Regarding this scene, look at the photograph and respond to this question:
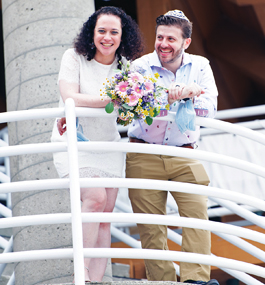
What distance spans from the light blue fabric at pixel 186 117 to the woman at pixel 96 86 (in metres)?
0.50

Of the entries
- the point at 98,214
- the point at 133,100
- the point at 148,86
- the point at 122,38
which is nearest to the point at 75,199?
the point at 98,214

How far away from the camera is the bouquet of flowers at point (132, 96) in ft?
8.10

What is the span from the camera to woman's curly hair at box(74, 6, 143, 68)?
2.97 meters

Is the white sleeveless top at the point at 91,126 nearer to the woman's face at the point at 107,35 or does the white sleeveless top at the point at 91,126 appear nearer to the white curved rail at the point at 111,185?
the woman's face at the point at 107,35

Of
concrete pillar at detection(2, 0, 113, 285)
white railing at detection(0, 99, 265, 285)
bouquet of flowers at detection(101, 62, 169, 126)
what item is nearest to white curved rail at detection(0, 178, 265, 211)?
white railing at detection(0, 99, 265, 285)

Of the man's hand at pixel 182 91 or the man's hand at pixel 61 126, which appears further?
the man's hand at pixel 61 126

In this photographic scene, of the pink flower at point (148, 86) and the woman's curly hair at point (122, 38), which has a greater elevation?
the woman's curly hair at point (122, 38)

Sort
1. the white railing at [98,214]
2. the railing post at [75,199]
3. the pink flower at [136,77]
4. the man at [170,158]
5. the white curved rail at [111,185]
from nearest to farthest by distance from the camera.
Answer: the railing post at [75,199] → the white railing at [98,214] → the white curved rail at [111,185] → the pink flower at [136,77] → the man at [170,158]

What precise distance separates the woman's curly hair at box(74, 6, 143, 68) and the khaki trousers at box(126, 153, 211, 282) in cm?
66

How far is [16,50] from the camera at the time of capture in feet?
12.1

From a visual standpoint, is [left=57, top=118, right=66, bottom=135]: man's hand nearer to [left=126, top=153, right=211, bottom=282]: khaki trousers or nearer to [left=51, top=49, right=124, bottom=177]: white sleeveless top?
[left=51, top=49, right=124, bottom=177]: white sleeveless top

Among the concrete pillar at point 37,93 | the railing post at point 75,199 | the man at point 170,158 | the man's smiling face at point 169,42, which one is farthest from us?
the concrete pillar at point 37,93

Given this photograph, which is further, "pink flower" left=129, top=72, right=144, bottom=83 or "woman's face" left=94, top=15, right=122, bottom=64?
"woman's face" left=94, top=15, right=122, bottom=64

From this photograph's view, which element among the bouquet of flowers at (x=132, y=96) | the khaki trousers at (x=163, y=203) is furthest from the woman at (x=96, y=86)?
the bouquet of flowers at (x=132, y=96)
